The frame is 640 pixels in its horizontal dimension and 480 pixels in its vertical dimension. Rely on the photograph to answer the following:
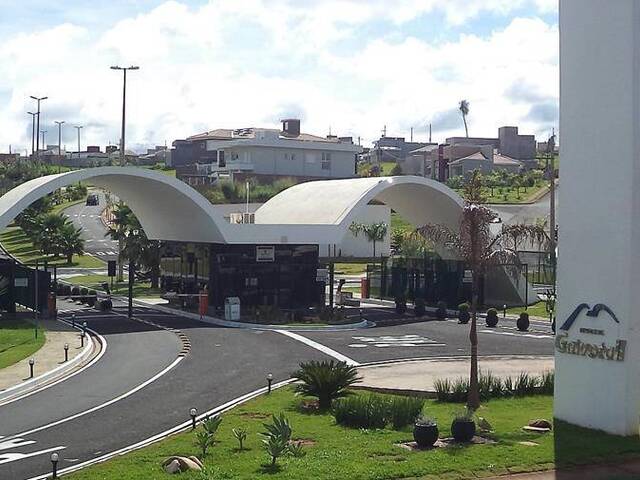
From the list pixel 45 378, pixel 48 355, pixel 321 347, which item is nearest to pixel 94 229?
pixel 321 347

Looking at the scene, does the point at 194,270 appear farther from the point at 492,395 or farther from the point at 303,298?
the point at 492,395

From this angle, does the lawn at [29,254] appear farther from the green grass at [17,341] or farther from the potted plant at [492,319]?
the potted plant at [492,319]

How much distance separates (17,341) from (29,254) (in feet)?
180

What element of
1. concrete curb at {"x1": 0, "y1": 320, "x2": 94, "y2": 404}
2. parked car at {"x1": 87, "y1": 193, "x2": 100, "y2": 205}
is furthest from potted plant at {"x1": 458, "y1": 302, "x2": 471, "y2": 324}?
parked car at {"x1": 87, "y1": 193, "x2": 100, "y2": 205}

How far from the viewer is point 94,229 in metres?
102

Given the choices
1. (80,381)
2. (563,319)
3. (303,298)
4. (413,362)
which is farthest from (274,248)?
(563,319)

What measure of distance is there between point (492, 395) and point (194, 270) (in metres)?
26.6

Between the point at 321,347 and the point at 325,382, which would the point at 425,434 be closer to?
the point at 325,382

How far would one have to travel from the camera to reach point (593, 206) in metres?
20.4

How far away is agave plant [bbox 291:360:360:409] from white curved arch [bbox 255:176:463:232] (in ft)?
71.6

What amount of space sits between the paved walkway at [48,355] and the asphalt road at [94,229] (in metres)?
47.6

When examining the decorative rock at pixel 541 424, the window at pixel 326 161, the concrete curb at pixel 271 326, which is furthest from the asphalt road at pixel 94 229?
the decorative rock at pixel 541 424

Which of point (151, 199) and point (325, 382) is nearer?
point (325, 382)

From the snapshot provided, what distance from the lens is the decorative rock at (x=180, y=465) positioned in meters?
16.6
